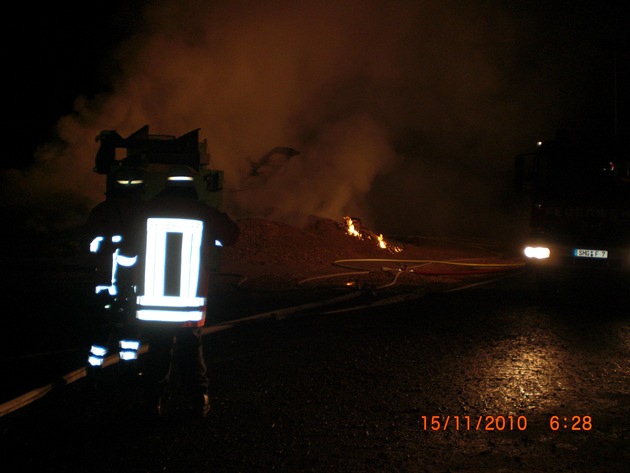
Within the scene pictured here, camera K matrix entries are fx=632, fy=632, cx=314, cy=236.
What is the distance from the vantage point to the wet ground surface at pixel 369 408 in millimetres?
3645

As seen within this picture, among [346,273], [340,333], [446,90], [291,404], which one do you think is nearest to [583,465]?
[291,404]

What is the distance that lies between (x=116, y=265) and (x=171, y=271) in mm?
877

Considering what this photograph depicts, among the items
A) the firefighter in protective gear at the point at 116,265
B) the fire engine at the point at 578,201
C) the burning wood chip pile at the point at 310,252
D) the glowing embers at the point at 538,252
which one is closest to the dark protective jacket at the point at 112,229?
the firefighter in protective gear at the point at 116,265

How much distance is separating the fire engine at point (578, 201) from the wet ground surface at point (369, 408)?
3794mm

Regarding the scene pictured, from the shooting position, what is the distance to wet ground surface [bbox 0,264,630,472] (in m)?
3.64

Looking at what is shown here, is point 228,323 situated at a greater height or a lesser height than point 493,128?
lesser

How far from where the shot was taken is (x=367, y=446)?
3836 mm

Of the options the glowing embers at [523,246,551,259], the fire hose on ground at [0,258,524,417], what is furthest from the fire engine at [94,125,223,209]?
the glowing embers at [523,246,551,259]

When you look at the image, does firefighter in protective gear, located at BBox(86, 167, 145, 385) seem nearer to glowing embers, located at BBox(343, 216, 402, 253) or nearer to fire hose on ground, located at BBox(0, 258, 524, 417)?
fire hose on ground, located at BBox(0, 258, 524, 417)

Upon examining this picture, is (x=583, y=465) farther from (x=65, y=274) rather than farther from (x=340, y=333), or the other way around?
(x=65, y=274)

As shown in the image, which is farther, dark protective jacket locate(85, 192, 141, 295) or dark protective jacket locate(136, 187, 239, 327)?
dark protective jacket locate(85, 192, 141, 295)

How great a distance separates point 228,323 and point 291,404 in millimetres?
3068

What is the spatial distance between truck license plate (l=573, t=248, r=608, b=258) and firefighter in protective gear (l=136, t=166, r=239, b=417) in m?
8.67
